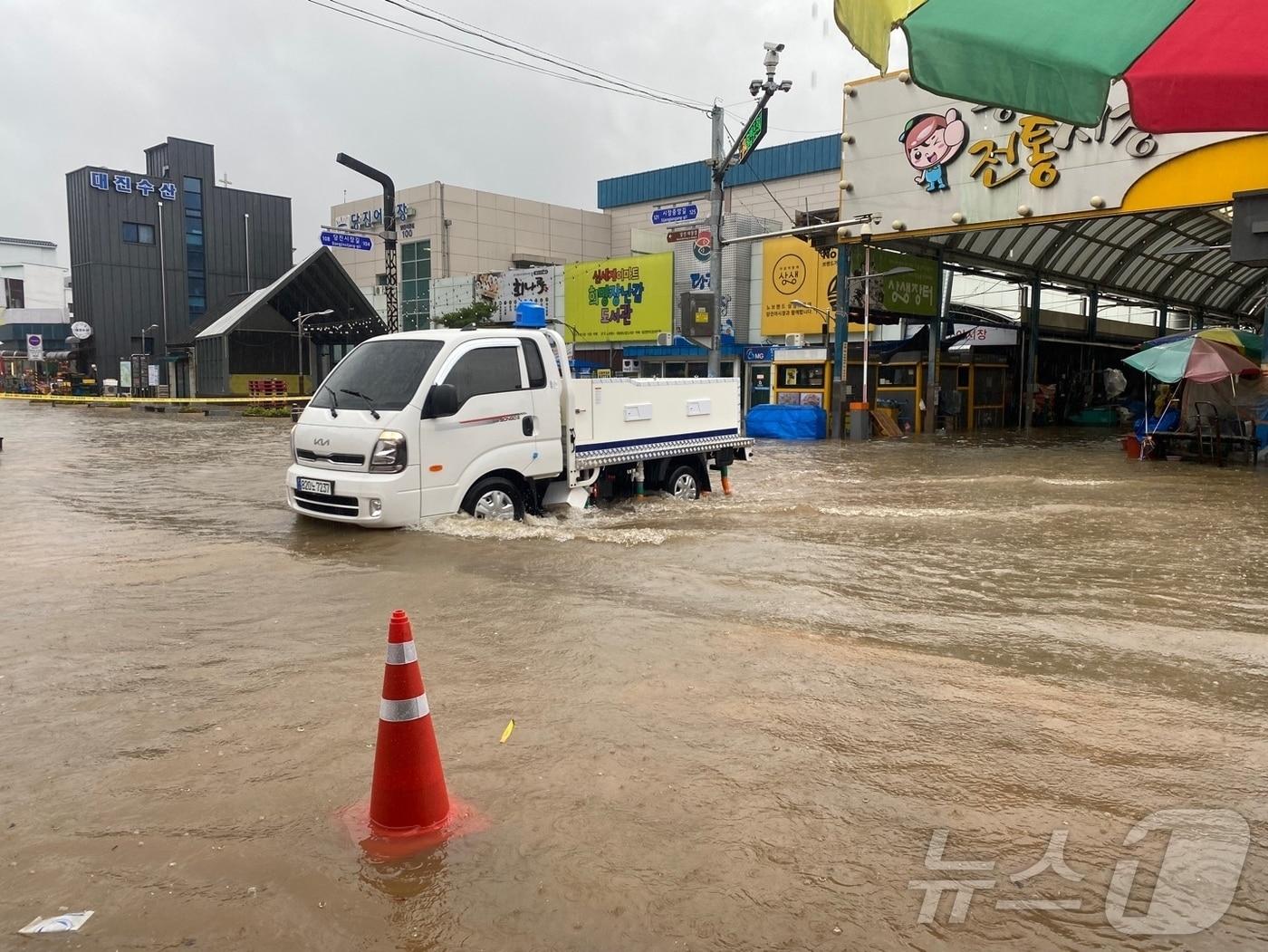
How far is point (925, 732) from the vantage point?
405 centimetres

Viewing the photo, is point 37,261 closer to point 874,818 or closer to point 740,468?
point 740,468

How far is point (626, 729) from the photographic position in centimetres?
406

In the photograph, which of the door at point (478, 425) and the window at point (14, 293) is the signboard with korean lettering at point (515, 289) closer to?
Result: the door at point (478, 425)

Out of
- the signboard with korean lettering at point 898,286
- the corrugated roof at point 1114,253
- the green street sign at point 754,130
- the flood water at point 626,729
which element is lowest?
the flood water at point 626,729

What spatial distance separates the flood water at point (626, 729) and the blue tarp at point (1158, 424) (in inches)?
401

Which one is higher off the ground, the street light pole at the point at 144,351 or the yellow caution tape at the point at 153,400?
the street light pole at the point at 144,351

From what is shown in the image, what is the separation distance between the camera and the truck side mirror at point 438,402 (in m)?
8.10

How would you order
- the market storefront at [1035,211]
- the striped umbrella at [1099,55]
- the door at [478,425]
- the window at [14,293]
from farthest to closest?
the window at [14,293]
the market storefront at [1035,211]
the door at [478,425]
the striped umbrella at [1099,55]

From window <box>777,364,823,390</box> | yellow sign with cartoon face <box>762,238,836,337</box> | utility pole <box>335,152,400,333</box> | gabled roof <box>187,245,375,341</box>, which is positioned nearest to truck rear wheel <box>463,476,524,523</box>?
utility pole <box>335,152,400,333</box>

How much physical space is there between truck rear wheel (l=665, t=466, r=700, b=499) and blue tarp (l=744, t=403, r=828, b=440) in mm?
13228

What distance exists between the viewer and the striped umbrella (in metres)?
2.46

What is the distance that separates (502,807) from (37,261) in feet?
403

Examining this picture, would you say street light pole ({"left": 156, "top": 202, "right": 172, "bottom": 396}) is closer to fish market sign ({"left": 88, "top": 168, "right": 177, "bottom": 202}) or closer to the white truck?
fish market sign ({"left": 88, "top": 168, "right": 177, "bottom": 202})

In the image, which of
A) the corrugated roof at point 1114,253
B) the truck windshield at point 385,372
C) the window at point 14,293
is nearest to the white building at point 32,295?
the window at point 14,293
